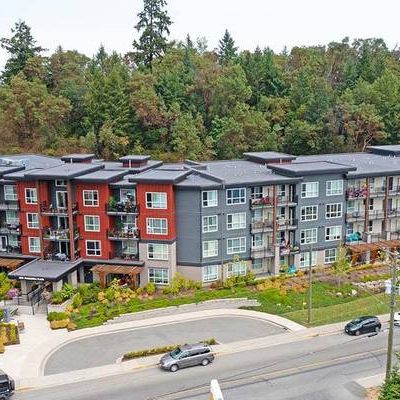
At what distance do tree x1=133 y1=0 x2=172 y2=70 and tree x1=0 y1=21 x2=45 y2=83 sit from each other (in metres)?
21.0

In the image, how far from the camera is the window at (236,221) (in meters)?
55.0

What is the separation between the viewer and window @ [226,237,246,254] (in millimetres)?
55312

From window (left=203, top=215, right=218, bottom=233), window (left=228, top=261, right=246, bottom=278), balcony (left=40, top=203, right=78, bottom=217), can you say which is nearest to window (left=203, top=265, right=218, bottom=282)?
window (left=228, top=261, right=246, bottom=278)

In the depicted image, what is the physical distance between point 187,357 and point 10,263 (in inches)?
1057

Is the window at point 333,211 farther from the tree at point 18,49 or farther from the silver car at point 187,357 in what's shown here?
the tree at point 18,49

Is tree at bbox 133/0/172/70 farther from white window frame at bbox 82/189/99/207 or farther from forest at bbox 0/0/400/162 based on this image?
white window frame at bbox 82/189/99/207

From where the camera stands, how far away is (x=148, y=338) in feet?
142

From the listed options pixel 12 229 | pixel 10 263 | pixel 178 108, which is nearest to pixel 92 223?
pixel 12 229

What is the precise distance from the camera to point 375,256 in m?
60.8

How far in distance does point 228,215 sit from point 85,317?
17.5 m

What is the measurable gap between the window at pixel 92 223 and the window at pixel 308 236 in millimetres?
21805

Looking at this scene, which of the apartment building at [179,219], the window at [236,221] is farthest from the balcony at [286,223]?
the window at [236,221]

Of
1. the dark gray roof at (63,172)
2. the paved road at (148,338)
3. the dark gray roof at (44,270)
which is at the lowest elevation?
the paved road at (148,338)

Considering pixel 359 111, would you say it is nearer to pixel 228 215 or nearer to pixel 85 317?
pixel 228 215
